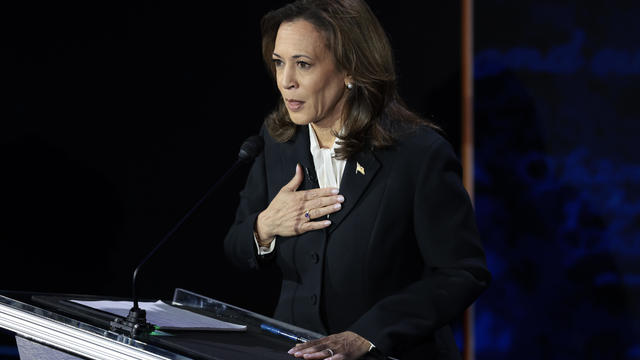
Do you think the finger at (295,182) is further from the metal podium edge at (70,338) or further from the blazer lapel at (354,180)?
the metal podium edge at (70,338)

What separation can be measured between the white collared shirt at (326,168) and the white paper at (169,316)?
1.25ft

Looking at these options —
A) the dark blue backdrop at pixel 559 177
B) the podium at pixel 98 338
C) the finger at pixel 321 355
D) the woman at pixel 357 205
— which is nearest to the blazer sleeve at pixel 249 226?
the woman at pixel 357 205

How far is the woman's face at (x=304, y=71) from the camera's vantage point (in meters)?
2.14

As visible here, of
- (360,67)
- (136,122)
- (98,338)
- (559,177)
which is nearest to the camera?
(98,338)

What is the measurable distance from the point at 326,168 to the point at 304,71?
266mm

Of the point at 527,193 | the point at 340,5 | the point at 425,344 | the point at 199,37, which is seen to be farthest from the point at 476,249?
the point at 199,37

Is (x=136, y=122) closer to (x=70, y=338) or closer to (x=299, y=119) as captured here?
(x=299, y=119)

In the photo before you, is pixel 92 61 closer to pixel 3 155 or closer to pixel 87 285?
pixel 3 155

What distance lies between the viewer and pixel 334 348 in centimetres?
158

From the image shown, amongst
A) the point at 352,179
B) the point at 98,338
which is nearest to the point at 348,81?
the point at 352,179

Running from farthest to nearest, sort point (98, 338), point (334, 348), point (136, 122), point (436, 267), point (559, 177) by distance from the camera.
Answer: point (136, 122), point (559, 177), point (436, 267), point (334, 348), point (98, 338)

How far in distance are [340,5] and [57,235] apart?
2149mm

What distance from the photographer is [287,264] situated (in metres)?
2.19

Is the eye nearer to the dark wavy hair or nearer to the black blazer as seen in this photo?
the dark wavy hair
